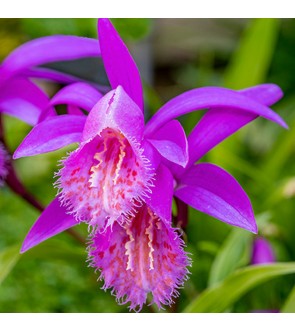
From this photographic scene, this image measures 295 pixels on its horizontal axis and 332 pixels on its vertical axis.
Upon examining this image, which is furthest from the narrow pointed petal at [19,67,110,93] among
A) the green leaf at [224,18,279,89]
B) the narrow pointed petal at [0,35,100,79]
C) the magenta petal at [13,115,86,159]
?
the green leaf at [224,18,279,89]

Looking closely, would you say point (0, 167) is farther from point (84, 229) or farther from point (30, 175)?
point (30, 175)

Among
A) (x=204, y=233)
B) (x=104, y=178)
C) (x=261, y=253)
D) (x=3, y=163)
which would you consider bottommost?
(x=204, y=233)

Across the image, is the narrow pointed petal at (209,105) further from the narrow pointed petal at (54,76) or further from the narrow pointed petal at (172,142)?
the narrow pointed petal at (54,76)

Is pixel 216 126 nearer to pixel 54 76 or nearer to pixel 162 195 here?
pixel 162 195

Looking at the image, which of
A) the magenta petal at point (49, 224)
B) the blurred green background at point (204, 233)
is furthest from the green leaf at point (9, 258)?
the magenta petal at point (49, 224)

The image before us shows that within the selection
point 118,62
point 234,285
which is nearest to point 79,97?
point 118,62
